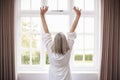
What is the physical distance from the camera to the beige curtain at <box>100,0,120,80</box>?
12.9 feet

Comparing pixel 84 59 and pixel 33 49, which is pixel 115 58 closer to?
pixel 84 59

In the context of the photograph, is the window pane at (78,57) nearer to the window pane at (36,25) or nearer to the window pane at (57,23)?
the window pane at (57,23)

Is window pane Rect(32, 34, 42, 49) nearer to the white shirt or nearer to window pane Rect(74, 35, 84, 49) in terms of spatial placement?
window pane Rect(74, 35, 84, 49)

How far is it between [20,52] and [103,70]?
166 cm

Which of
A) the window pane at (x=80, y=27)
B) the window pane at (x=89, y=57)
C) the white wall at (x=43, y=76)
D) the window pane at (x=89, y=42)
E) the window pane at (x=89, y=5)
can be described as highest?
the window pane at (x=89, y=5)

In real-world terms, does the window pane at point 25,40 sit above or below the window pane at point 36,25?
below

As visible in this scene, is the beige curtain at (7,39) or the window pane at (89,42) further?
the window pane at (89,42)

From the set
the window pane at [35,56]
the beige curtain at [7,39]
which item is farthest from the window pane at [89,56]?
the beige curtain at [7,39]

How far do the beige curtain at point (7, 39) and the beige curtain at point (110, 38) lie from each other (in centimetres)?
→ 168

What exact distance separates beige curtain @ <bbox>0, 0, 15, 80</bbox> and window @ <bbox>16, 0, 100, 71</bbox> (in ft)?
0.94

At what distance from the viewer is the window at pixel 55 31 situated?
4.24 m

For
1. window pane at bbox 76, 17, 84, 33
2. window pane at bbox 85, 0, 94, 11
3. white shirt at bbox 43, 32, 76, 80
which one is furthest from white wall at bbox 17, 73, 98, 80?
window pane at bbox 85, 0, 94, 11

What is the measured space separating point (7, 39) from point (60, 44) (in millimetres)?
1252

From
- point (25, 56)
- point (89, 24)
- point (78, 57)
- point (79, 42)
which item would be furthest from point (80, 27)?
point (25, 56)
